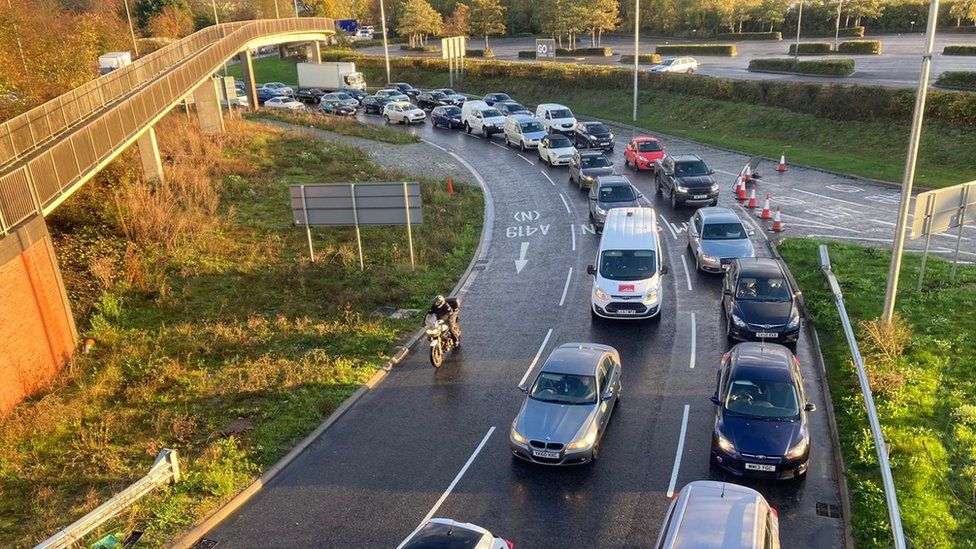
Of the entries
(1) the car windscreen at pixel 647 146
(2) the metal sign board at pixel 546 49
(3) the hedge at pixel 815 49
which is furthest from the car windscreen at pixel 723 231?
(2) the metal sign board at pixel 546 49

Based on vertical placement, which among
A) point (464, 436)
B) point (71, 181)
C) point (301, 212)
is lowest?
point (464, 436)

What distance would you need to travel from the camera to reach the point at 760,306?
1611 centimetres

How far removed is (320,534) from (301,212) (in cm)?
1246

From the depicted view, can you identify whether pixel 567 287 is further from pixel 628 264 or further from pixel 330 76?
pixel 330 76

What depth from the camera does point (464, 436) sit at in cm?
1333

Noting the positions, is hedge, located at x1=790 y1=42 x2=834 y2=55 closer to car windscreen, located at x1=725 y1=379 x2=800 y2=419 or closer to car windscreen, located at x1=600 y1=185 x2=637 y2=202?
car windscreen, located at x1=600 y1=185 x2=637 y2=202

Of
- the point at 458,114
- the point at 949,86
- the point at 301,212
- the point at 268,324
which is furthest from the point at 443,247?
the point at 949,86

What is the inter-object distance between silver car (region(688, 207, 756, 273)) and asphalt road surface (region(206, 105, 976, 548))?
62cm

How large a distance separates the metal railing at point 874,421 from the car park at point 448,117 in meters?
33.5

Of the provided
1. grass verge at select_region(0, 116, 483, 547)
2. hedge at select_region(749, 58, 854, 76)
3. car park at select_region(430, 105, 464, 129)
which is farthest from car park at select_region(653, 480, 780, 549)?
hedge at select_region(749, 58, 854, 76)

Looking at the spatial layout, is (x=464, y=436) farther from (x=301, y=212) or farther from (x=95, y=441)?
(x=301, y=212)

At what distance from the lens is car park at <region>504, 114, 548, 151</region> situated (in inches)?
1586

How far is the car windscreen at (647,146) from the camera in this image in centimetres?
3450

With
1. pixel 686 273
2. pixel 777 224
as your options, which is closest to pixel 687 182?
pixel 777 224
